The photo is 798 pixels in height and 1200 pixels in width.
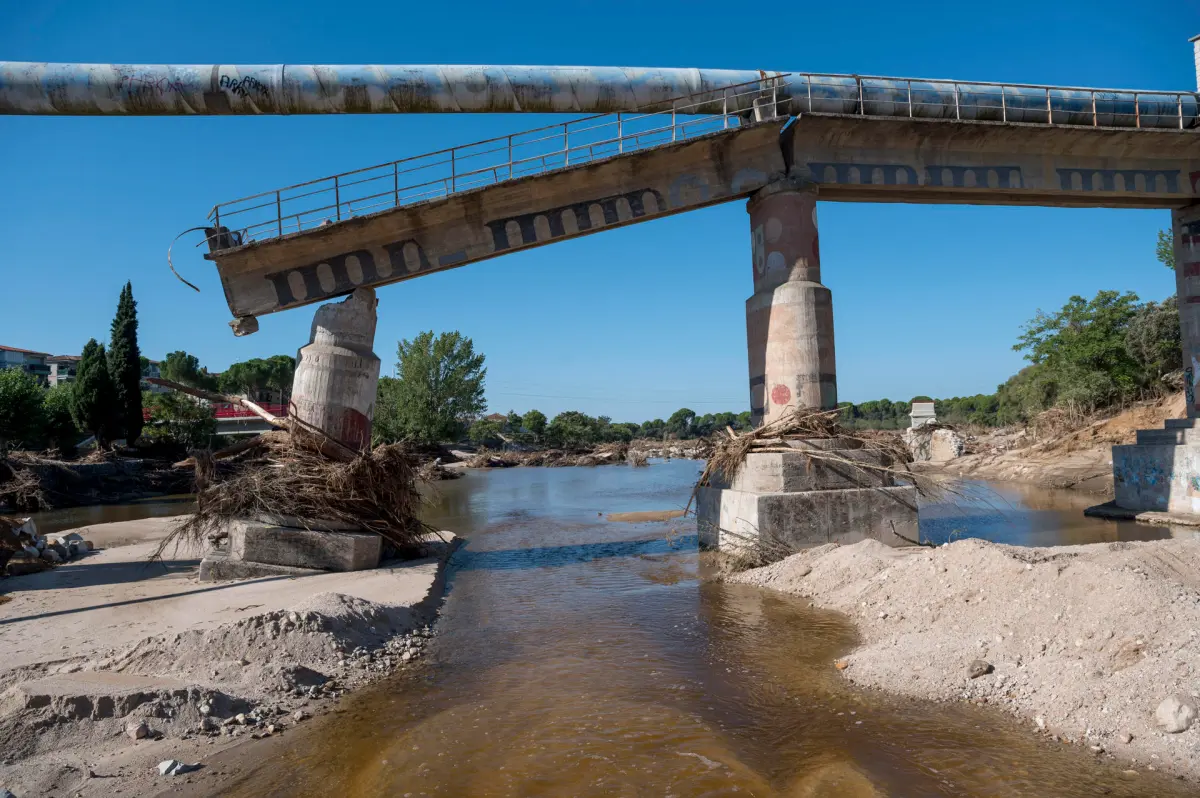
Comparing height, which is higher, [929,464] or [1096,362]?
[1096,362]

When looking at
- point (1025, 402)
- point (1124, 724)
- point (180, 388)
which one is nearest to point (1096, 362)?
point (1025, 402)

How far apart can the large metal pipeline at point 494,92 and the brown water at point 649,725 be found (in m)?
9.42

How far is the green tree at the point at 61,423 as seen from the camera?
3838cm

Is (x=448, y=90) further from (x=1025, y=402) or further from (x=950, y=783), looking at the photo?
(x=1025, y=402)

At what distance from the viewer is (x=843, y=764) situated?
4445 mm

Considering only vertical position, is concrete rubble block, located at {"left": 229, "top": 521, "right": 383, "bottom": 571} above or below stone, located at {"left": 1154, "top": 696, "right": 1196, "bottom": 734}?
above

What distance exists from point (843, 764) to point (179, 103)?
14.3 meters

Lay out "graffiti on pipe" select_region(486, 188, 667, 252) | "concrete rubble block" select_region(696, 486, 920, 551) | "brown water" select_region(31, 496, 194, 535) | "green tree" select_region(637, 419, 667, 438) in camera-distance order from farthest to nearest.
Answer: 1. "green tree" select_region(637, 419, 667, 438)
2. "brown water" select_region(31, 496, 194, 535)
3. "graffiti on pipe" select_region(486, 188, 667, 252)
4. "concrete rubble block" select_region(696, 486, 920, 551)

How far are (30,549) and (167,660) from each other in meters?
8.04

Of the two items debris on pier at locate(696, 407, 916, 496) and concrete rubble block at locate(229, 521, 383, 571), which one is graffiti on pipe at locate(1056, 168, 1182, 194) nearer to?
debris on pier at locate(696, 407, 916, 496)

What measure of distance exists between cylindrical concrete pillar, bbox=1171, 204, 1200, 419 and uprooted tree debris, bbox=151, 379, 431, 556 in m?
16.9

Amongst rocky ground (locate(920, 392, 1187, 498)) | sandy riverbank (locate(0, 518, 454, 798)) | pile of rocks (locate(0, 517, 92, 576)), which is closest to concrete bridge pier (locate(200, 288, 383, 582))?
sandy riverbank (locate(0, 518, 454, 798))

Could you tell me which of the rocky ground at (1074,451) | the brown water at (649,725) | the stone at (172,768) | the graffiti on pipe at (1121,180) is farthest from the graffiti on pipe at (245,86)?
the rocky ground at (1074,451)

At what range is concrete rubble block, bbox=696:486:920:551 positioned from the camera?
10969mm
